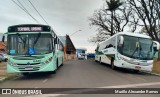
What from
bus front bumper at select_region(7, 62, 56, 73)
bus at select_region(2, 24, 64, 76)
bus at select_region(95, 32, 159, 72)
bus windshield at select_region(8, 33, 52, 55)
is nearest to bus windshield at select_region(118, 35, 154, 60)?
bus at select_region(95, 32, 159, 72)

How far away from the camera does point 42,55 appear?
17844mm

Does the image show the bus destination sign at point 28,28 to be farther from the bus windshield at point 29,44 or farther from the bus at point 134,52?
the bus at point 134,52

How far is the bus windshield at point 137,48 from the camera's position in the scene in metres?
23.8

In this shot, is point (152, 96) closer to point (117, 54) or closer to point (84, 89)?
point (84, 89)

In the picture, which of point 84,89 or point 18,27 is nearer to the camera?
point 84,89

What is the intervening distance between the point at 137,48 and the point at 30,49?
9.59 m

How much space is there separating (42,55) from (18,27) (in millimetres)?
2276

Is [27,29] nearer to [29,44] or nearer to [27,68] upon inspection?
[29,44]

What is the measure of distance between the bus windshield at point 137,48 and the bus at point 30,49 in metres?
7.47

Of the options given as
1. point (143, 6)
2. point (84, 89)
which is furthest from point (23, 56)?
point (143, 6)

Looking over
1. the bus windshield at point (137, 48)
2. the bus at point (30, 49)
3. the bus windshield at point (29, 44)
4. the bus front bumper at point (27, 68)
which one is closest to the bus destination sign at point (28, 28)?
the bus at point (30, 49)

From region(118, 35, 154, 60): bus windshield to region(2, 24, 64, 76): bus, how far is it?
7473 mm

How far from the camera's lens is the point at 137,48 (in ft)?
78.6

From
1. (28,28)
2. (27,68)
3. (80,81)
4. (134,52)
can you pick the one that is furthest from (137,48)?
(27,68)
